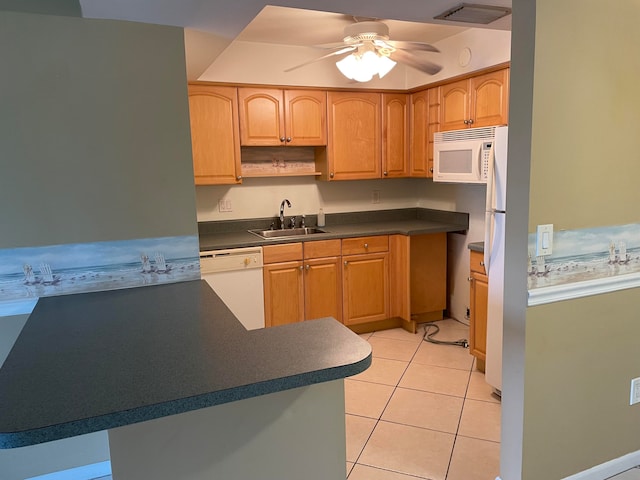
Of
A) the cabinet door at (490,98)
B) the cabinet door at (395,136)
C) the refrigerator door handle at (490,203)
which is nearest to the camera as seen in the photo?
the refrigerator door handle at (490,203)

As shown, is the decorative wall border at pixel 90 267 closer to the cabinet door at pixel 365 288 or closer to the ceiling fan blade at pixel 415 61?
the ceiling fan blade at pixel 415 61

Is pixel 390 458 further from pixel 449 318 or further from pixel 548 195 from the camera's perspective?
pixel 449 318

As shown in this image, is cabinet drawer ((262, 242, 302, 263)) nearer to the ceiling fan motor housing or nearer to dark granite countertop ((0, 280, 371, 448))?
the ceiling fan motor housing

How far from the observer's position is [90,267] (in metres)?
2.07

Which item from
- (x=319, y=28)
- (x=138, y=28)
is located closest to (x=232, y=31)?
(x=138, y=28)

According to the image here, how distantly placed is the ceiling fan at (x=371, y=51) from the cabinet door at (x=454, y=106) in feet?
2.62

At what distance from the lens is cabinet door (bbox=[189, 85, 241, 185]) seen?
3.55 m

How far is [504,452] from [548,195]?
1.14 m

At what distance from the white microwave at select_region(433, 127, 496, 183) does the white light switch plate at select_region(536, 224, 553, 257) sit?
135 centimetres

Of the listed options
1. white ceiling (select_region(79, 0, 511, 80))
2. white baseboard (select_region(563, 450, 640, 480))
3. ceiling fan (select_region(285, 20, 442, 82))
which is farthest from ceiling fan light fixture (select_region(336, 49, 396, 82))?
white baseboard (select_region(563, 450, 640, 480))

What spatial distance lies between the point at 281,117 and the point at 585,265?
8.72ft

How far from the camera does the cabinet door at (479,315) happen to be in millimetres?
3109

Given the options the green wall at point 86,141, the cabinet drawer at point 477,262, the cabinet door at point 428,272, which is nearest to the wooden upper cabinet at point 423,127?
the cabinet door at point 428,272

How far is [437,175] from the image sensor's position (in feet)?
12.7
